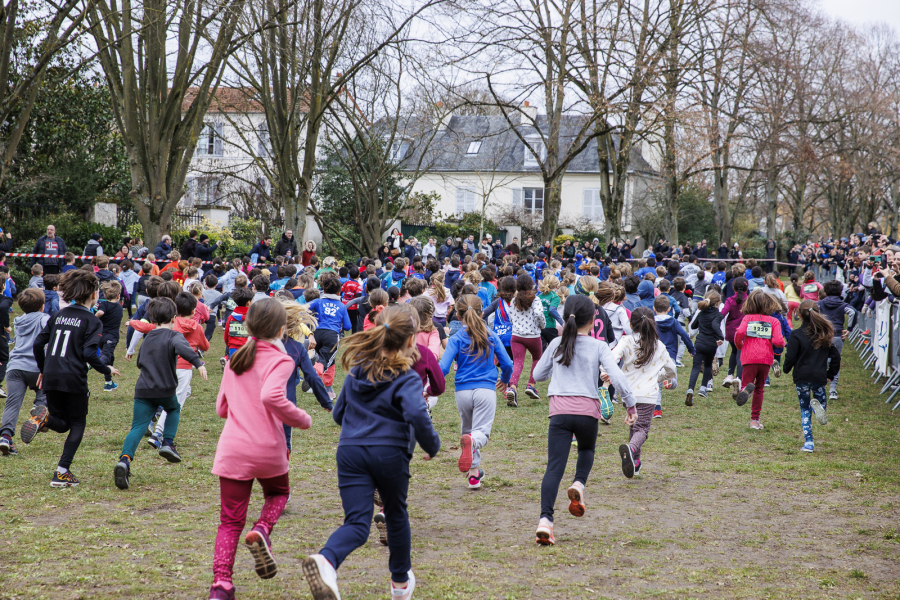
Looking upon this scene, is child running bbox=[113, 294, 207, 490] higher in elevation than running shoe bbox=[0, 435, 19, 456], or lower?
higher

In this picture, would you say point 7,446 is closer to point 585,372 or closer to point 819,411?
point 585,372

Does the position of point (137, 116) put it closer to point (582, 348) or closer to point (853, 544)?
point (582, 348)

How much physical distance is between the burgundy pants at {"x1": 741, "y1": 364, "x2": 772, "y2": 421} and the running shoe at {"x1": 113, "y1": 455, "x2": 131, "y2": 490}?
680cm

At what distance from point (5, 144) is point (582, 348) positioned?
2258 cm

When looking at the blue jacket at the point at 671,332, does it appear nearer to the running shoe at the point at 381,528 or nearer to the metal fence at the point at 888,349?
the metal fence at the point at 888,349

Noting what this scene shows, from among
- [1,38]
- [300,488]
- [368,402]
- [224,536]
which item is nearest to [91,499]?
[300,488]

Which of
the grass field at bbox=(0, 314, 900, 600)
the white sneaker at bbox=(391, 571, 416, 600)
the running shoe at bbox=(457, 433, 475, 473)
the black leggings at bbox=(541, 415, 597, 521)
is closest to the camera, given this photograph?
the white sneaker at bbox=(391, 571, 416, 600)

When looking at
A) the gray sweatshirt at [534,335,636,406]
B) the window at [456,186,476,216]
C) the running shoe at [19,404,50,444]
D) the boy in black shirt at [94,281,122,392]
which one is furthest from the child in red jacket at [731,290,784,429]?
the window at [456,186,476,216]

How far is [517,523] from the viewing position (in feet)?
18.9

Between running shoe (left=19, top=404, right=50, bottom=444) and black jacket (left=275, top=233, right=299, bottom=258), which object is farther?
black jacket (left=275, top=233, right=299, bottom=258)

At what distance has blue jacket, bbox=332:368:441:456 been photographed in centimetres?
390

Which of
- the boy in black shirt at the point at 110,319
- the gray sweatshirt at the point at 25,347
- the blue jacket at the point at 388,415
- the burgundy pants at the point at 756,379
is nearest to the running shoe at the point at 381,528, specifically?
the blue jacket at the point at 388,415

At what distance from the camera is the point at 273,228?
117 ft

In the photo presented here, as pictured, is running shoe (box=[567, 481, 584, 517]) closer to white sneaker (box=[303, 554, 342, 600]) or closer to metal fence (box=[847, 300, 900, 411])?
white sneaker (box=[303, 554, 342, 600])
